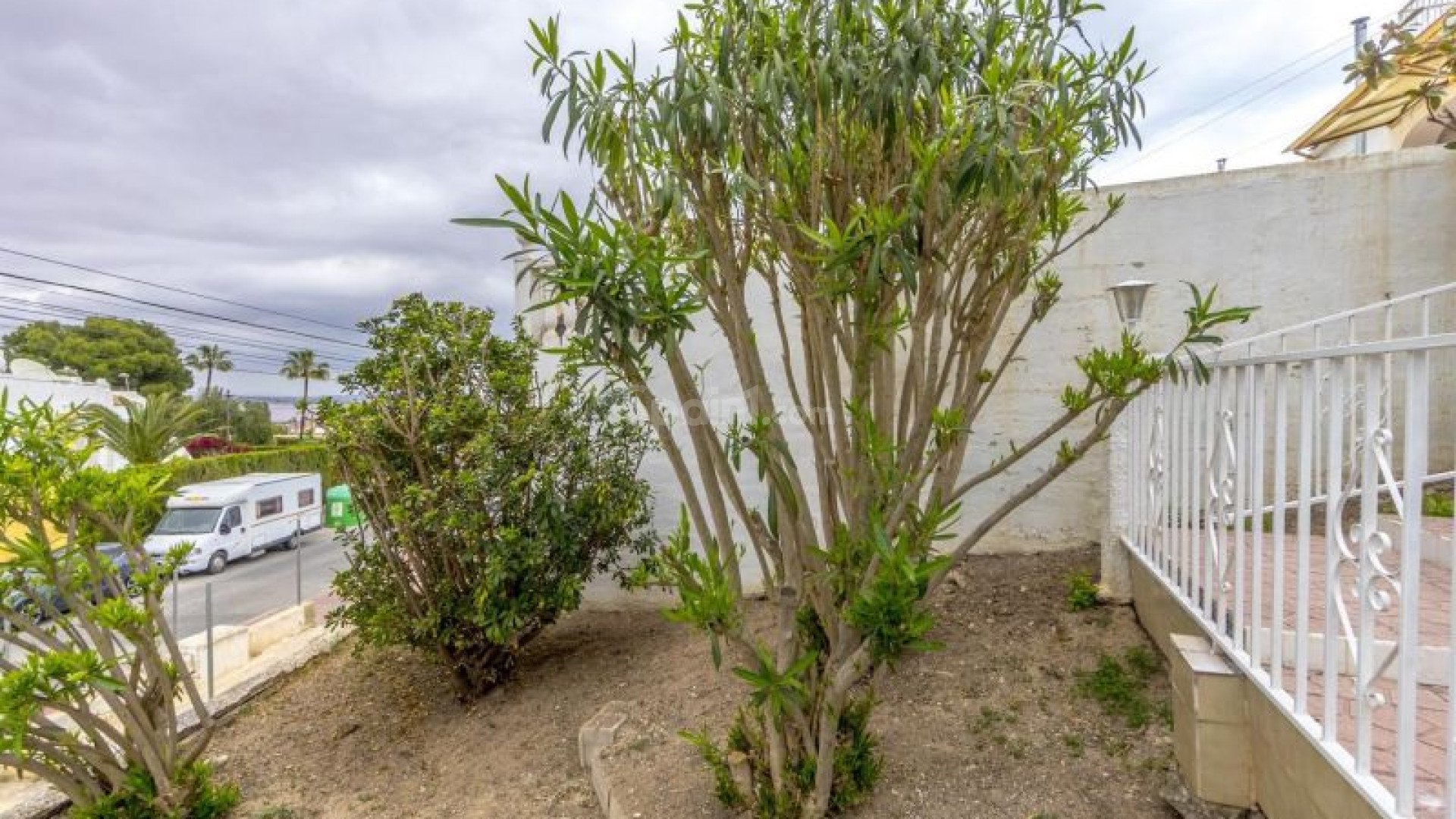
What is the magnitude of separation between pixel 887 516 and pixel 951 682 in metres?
1.37

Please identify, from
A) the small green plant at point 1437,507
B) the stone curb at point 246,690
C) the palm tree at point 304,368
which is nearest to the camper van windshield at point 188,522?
the stone curb at point 246,690

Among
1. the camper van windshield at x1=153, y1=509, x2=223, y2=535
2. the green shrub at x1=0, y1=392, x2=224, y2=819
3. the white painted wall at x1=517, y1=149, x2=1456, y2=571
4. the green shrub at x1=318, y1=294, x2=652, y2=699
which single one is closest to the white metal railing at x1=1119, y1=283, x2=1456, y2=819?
the white painted wall at x1=517, y1=149, x2=1456, y2=571

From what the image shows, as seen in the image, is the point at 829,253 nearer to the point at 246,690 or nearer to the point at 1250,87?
the point at 246,690

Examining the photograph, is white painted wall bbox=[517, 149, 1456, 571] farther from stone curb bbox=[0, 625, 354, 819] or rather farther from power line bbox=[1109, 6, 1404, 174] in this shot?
stone curb bbox=[0, 625, 354, 819]

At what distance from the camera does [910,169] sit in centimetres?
240

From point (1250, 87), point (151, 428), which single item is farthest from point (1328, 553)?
point (151, 428)

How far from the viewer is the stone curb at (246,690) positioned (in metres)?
3.56

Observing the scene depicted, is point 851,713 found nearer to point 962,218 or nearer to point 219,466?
point 962,218

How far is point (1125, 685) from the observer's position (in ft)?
9.31

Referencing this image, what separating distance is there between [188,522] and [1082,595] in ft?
62.1

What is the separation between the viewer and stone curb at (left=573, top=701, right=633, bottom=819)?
2.82m

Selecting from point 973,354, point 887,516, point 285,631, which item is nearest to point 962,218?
point 973,354

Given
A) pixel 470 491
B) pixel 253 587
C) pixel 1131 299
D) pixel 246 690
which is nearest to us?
pixel 1131 299

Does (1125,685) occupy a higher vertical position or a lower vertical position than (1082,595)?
lower
